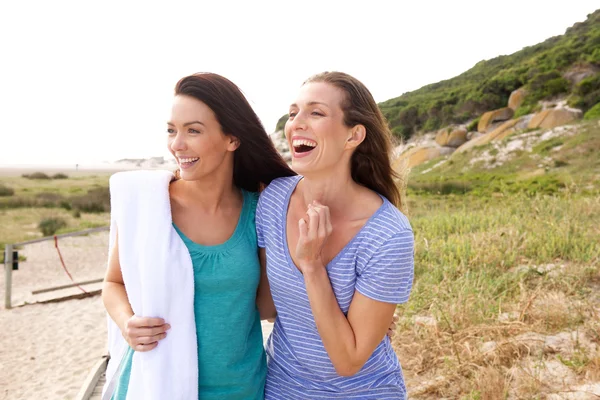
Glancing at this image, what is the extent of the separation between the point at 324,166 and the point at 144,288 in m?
0.84

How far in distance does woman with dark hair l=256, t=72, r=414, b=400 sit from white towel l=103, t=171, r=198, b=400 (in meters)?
0.35

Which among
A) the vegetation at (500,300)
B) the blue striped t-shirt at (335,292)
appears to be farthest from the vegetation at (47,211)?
the blue striped t-shirt at (335,292)

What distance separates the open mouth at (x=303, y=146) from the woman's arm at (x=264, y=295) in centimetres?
47

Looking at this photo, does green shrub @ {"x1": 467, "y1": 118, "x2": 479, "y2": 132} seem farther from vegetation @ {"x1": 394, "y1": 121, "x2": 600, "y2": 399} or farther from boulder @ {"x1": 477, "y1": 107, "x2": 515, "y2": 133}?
vegetation @ {"x1": 394, "y1": 121, "x2": 600, "y2": 399}

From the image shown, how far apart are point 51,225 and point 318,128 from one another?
22808 mm

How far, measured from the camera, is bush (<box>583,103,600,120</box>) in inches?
939

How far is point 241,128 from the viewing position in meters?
2.15

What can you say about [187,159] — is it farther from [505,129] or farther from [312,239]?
[505,129]

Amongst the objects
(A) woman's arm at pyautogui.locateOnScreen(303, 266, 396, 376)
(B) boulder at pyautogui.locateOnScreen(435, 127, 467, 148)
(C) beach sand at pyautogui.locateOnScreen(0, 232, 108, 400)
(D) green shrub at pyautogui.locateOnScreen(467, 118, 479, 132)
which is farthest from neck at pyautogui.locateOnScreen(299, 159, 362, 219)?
(D) green shrub at pyautogui.locateOnScreen(467, 118, 479, 132)

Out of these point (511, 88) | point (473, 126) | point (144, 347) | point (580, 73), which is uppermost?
point (580, 73)

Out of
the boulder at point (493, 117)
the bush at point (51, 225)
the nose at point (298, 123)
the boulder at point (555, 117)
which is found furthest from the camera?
the boulder at point (493, 117)

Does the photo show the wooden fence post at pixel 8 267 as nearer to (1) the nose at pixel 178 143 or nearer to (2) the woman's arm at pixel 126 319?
(2) the woman's arm at pixel 126 319

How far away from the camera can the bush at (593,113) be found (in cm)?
2386

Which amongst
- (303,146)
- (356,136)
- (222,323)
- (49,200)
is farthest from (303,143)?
(49,200)
